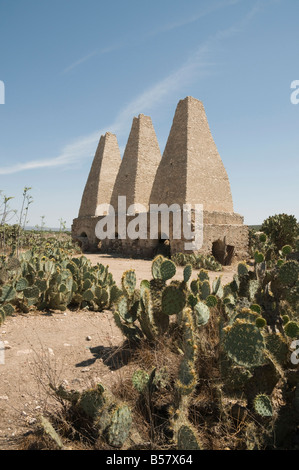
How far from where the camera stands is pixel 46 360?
3262 millimetres

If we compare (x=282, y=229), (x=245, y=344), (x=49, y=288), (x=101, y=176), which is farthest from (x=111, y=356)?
(x=101, y=176)

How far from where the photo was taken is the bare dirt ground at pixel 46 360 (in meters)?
2.47

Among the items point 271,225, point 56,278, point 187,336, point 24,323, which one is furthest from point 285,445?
point 271,225

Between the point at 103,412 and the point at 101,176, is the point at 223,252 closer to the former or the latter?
the point at 101,176

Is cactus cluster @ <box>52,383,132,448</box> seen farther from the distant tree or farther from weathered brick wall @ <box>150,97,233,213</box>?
the distant tree

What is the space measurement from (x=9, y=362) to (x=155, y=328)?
1.69 metres

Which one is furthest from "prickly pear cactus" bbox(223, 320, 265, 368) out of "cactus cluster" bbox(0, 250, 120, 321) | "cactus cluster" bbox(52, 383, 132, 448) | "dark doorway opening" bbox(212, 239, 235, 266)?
"dark doorway opening" bbox(212, 239, 235, 266)

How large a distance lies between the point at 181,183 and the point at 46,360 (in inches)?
465

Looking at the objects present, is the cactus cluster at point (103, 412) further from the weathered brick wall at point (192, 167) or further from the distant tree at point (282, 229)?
the distant tree at point (282, 229)

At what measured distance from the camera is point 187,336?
217cm

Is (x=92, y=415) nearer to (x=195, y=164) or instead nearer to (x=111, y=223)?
(x=195, y=164)

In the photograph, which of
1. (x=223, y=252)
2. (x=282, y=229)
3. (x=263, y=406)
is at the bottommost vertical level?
(x=263, y=406)

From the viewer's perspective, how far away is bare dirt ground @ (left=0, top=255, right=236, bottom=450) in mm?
2471

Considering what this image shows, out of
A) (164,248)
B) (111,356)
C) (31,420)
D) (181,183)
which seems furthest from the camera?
(164,248)
